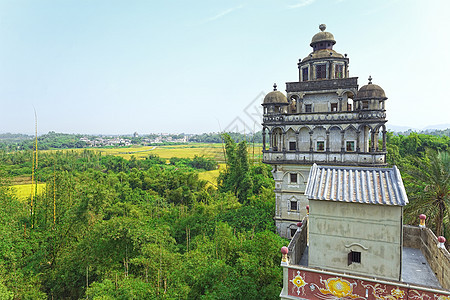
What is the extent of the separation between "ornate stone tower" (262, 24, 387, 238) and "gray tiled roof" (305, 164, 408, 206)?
9045 mm

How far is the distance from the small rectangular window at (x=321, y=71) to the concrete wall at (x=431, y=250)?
11894 mm

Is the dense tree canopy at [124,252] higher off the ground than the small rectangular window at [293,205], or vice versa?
the small rectangular window at [293,205]

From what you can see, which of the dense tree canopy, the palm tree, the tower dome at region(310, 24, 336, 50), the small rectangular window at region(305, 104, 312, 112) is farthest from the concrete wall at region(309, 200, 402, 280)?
the tower dome at region(310, 24, 336, 50)

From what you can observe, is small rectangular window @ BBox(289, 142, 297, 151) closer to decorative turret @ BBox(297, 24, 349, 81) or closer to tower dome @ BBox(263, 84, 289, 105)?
tower dome @ BBox(263, 84, 289, 105)

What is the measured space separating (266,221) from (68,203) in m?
14.9

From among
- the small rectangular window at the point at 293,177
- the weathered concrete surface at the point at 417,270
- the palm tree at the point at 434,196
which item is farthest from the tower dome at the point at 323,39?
the weathered concrete surface at the point at 417,270

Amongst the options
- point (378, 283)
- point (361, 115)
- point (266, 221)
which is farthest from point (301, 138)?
point (378, 283)

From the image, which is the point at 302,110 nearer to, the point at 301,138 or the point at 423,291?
the point at 301,138

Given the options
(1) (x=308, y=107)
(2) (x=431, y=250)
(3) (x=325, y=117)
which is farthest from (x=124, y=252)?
(1) (x=308, y=107)

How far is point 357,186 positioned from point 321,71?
13057mm

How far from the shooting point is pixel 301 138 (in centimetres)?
1719

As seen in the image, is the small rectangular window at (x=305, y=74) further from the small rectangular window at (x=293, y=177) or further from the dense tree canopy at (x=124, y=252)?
the dense tree canopy at (x=124, y=252)

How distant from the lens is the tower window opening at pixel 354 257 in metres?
6.67

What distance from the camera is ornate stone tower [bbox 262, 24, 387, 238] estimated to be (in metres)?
15.6
